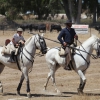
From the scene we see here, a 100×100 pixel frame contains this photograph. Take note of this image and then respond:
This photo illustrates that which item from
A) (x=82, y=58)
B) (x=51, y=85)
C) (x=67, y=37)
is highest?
(x=67, y=37)

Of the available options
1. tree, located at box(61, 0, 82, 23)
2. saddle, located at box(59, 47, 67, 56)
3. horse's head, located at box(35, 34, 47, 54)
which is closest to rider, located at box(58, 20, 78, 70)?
saddle, located at box(59, 47, 67, 56)

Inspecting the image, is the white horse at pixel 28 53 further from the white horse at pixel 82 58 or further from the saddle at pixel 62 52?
the white horse at pixel 82 58

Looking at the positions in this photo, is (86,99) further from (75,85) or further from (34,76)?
(34,76)

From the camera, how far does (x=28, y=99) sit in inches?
542

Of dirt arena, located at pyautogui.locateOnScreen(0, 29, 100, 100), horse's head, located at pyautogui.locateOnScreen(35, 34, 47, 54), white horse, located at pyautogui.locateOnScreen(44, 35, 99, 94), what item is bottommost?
dirt arena, located at pyautogui.locateOnScreen(0, 29, 100, 100)

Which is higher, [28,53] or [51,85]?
[28,53]

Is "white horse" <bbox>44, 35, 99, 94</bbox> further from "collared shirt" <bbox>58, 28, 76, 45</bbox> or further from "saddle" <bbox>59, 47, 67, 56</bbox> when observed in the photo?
"collared shirt" <bbox>58, 28, 76, 45</bbox>

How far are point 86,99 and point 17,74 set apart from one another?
26.5 ft

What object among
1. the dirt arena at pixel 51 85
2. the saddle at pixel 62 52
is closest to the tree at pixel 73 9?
the dirt arena at pixel 51 85

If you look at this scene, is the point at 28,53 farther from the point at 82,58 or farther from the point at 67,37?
the point at 82,58

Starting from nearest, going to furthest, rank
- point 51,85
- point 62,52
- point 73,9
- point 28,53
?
point 28,53, point 62,52, point 51,85, point 73,9

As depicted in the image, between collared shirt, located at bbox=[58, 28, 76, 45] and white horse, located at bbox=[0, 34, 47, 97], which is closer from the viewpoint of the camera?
white horse, located at bbox=[0, 34, 47, 97]

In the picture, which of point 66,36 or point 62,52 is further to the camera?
point 62,52

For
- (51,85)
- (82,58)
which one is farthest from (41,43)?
(51,85)
